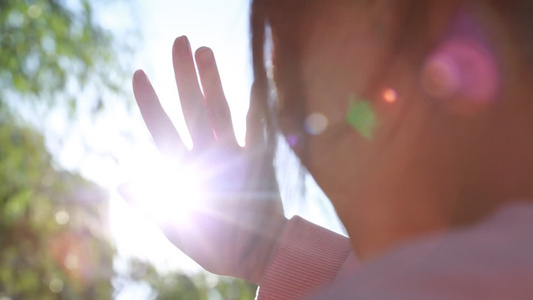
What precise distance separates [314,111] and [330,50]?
60 millimetres

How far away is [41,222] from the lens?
5.16 m

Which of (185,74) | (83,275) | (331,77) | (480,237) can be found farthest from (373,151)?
(83,275)

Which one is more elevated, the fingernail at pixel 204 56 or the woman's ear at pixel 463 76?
the fingernail at pixel 204 56

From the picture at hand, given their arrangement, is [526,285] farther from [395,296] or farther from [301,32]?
[301,32]

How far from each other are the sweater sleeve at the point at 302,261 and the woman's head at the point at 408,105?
290 mm

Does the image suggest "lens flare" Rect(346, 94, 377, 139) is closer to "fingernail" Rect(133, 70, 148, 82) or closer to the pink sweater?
the pink sweater

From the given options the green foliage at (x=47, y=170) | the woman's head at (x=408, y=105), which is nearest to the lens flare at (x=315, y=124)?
the woman's head at (x=408, y=105)

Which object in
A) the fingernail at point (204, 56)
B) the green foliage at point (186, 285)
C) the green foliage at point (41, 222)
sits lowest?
the fingernail at point (204, 56)

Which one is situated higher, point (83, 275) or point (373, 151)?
point (83, 275)

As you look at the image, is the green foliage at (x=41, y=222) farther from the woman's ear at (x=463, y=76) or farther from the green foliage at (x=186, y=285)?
the woman's ear at (x=463, y=76)

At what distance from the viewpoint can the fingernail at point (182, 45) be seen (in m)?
0.83

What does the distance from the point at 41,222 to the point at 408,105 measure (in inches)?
196

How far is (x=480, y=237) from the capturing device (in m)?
0.37

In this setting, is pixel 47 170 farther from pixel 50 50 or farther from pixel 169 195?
pixel 169 195
